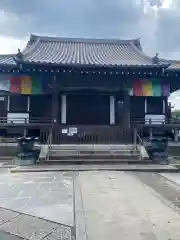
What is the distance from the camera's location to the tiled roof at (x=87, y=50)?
1660 centimetres

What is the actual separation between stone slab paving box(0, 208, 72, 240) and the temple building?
9219 mm

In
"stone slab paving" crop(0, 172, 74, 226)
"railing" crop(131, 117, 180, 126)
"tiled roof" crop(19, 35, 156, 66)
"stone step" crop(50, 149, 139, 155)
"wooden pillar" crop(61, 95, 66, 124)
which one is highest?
"tiled roof" crop(19, 35, 156, 66)

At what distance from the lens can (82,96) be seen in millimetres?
15172

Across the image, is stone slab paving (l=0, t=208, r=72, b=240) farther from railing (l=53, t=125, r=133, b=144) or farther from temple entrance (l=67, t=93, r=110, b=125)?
temple entrance (l=67, t=93, r=110, b=125)

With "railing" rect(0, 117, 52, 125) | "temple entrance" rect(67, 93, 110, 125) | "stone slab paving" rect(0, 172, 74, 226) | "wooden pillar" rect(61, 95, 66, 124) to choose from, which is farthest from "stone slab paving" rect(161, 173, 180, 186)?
"railing" rect(0, 117, 52, 125)

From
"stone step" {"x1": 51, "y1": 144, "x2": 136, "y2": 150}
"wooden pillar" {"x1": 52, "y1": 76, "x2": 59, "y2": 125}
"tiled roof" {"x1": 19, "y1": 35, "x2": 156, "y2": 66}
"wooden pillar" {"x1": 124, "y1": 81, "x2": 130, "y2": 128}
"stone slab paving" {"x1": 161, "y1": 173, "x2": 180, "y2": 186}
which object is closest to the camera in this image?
"stone slab paving" {"x1": 161, "y1": 173, "x2": 180, "y2": 186}

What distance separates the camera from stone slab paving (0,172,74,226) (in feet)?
14.1

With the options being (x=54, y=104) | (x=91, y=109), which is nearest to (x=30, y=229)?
(x=54, y=104)

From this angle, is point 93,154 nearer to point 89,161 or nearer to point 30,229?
point 89,161

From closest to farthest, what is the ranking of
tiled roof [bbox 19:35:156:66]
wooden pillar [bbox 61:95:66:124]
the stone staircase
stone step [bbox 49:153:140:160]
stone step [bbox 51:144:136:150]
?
the stone staircase < stone step [bbox 49:153:140:160] < stone step [bbox 51:144:136:150] < wooden pillar [bbox 61:95:66:124] < tiled roof [bbox 19:35:156:66]

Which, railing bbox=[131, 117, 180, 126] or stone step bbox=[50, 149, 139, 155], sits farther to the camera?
railing bbox=[131, 117, 180, 126]

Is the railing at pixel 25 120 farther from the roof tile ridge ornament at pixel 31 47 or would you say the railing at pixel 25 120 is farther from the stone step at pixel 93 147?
the roof tile ridge ornament at pixel 31 47

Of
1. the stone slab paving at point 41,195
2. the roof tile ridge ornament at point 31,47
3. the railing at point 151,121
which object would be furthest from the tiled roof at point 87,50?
the stone slab paving at point 41,195

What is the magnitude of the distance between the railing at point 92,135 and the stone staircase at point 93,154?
4.20 ft
